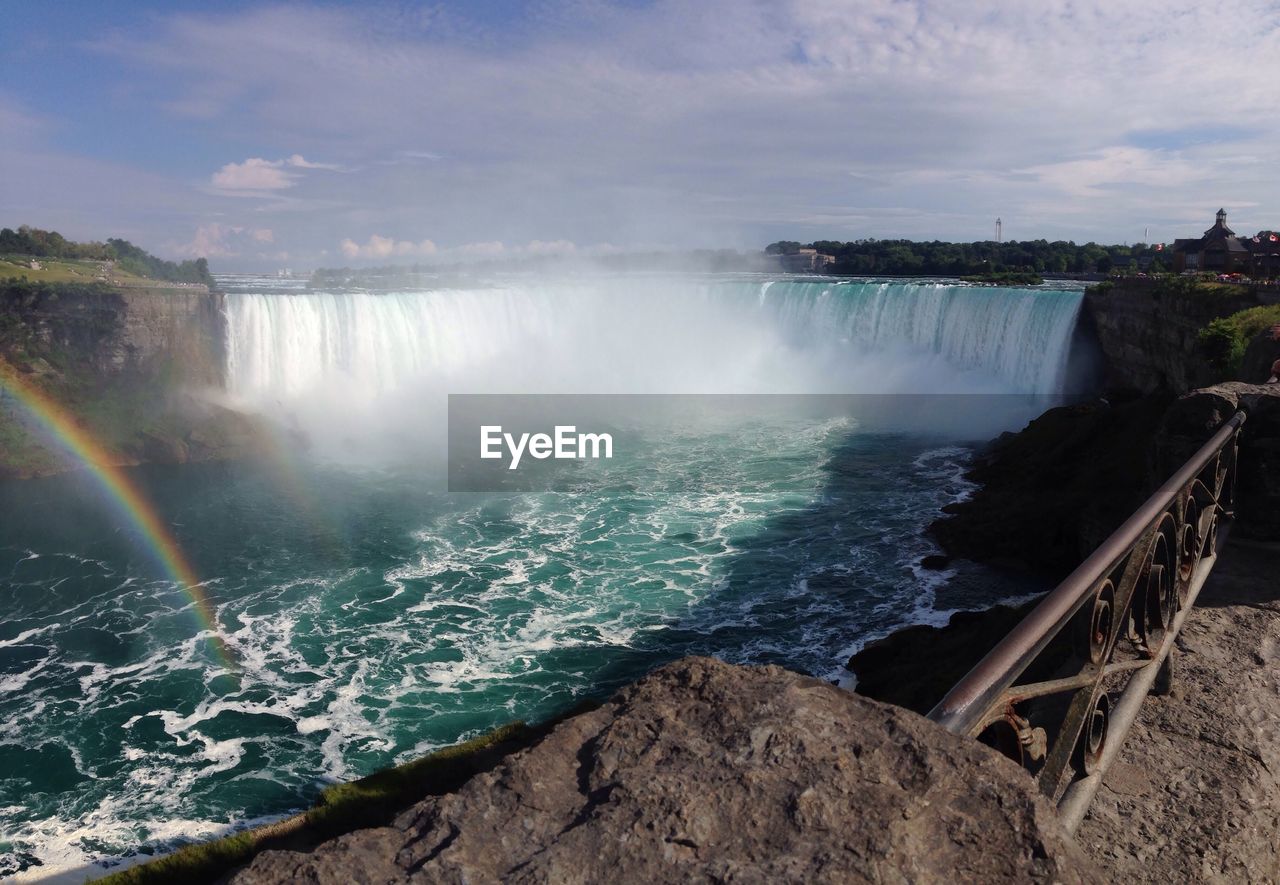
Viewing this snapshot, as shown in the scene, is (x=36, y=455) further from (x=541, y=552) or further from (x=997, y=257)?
(x=997, y=257)

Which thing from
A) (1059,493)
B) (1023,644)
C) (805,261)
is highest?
(805,261)

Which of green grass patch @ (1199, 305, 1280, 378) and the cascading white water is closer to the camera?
green grass patch @ (1199, 305, 1280, 378)

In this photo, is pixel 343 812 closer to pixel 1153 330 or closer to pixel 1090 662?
pixel 1090 662

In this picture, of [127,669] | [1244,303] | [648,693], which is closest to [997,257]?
[1244,303]

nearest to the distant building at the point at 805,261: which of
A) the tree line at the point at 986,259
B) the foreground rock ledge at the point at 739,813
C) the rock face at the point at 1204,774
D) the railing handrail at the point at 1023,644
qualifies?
the tree line at the point at 986,259

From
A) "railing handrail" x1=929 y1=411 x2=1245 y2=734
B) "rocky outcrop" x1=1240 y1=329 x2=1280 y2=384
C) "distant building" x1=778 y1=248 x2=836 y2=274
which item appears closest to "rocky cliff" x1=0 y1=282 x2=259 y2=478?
"rocky outcrop" x1=1240 y1=329 x2=1280 y2=384

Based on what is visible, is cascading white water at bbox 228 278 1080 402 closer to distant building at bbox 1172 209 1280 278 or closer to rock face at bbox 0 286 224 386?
rock face at bbox 0 286 224 386

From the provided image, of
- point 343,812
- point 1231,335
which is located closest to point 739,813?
point 343,812
